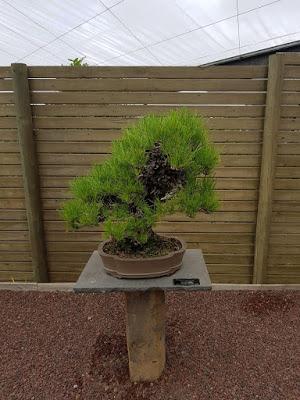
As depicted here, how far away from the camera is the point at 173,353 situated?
6.16 ft

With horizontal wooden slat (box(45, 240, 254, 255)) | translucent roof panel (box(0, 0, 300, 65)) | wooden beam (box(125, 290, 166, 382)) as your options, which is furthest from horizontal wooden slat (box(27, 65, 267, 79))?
translucent roof panel (box(0, 0, 300, 65))

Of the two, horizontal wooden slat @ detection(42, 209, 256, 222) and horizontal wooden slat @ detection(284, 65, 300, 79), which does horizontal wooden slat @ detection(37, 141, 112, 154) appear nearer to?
horizontal wooden slat @ detection(42, 209, 256, 222)

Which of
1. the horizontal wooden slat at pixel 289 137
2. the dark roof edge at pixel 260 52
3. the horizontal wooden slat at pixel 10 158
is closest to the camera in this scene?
the horizontal wooden slat at pixel 289 137

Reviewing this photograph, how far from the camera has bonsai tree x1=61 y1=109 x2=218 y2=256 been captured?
130 cm

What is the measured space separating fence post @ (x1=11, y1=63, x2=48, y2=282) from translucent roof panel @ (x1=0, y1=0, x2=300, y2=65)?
11.0 ft

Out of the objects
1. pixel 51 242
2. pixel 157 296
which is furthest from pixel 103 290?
pixel 51 242

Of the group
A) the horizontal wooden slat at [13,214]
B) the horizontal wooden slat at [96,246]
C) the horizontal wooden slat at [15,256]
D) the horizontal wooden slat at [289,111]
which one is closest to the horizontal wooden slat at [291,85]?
the horizontal wooden slat at [289,111]

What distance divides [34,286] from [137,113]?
61.3 inches

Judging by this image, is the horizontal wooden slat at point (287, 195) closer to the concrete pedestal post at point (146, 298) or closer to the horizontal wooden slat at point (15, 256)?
the concrete pedestal post at point (146, 298)

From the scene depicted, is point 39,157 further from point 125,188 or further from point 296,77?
point 296,77

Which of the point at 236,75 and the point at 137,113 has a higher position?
the point at 236,75

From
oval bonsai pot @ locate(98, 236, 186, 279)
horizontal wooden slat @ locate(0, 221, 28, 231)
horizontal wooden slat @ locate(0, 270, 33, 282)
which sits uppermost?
oval bonsai pot @ locate(98, 236, 186, 279)

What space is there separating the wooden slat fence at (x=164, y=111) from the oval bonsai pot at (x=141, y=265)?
107 cm

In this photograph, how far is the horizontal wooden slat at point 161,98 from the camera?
2293 millimetres
